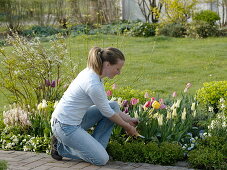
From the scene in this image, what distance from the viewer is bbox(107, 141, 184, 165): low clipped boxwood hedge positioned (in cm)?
483

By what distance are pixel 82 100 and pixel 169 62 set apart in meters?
6.54

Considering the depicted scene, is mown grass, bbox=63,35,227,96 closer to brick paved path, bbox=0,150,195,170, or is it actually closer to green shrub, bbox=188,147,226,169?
brick paved path, bbox=0,150,195,170

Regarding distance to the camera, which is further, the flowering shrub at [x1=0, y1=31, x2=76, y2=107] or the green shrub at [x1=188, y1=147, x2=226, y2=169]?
the flowering shrub at [x1=0, y1=31, x2=76, y2=107]

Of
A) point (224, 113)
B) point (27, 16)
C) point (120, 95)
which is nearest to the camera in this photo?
point (224, 113)

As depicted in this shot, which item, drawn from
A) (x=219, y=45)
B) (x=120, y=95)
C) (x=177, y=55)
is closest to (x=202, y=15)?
(x=219, y=45)

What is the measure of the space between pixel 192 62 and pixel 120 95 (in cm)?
527

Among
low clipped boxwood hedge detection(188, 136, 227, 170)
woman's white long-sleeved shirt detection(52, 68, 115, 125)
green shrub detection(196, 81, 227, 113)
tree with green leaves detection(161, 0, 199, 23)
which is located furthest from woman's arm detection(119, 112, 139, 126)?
tree with green leaves detection(161, 0, 199, 23)

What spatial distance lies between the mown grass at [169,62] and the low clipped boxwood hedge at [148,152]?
110 inches

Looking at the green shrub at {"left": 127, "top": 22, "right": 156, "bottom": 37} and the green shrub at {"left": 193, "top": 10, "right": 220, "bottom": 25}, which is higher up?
the green shrub at {"left": 193, "top": 10, "right": 220, "bottom": 25}

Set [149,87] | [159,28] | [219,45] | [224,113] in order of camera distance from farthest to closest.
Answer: [159,28]
[219,45]
[149,87]
[224,113]

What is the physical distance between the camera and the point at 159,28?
53.2 feet

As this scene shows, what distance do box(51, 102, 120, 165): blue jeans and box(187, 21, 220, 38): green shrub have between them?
10.2 meters

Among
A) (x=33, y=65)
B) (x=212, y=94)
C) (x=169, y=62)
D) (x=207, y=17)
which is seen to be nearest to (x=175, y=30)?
(x=207, y=17)

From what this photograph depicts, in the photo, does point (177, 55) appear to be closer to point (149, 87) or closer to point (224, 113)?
point (149, 87)
